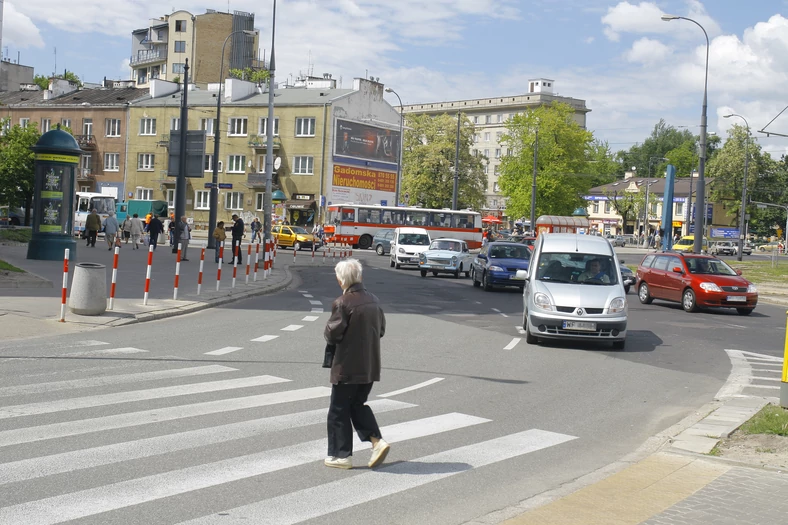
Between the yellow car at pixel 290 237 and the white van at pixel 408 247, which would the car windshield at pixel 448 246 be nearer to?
the white van at pixel 408 247

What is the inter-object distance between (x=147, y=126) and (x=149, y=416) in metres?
79.9

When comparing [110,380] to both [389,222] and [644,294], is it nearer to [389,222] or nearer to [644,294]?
[644,294]

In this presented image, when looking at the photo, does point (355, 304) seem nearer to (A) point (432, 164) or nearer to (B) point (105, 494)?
(B) point (105, 494)

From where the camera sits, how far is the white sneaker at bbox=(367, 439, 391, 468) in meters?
7.00

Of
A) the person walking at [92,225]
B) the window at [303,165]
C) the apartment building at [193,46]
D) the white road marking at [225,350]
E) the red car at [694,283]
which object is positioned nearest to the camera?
the white road marking at [225,350]

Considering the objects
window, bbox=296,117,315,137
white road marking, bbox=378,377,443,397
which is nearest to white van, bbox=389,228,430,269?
white road marking, bbox=378,377,443,397

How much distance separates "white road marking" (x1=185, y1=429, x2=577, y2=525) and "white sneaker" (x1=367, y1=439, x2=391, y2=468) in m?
Result: 0.06

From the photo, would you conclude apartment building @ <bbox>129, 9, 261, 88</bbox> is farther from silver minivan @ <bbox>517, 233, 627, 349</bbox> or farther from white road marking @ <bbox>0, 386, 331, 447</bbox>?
white road marking @ <bbox>0, 386, 331, 447</bbox>

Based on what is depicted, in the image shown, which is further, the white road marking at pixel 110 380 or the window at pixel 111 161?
the window at pixel 111 161

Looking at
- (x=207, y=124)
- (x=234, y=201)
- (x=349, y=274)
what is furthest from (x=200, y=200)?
(x=349, y=274)

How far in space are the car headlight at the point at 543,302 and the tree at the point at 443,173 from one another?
77.0m

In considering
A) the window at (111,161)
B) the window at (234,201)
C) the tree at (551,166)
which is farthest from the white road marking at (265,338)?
the window at (111,161)

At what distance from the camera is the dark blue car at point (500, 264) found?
28594 millimetres

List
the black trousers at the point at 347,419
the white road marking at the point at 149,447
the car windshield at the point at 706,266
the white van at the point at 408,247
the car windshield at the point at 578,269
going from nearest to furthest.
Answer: the white road marking at the point at 149,447 < the black trousers at the point at 347,419 < the car windshield at the point at 578,269 < the car windshield at the point at 706,266 < the white van at the point at 408,247
